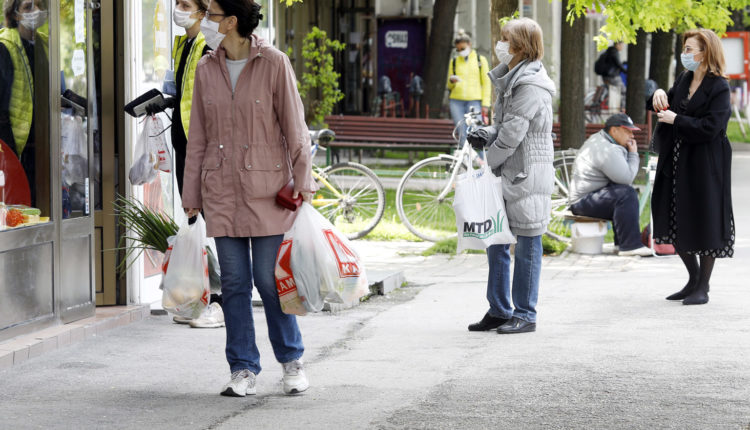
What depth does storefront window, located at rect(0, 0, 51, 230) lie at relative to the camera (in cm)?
705

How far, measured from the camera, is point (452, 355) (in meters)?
6.91

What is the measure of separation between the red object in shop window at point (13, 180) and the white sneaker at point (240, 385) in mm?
2078

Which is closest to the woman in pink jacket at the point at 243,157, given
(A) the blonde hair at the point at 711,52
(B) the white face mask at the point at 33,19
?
(B) the white face mask at the point at 33,19

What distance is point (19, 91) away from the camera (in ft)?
23.5

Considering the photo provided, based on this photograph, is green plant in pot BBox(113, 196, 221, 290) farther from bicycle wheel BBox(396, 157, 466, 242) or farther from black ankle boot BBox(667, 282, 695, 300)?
bicycle wheel BBox(396, 157, 466, 242)

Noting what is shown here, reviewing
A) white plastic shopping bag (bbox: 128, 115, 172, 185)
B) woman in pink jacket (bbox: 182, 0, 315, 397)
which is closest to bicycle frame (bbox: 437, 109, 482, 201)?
white plastic shopping bag (bbox: 128, 115, 172, 185)

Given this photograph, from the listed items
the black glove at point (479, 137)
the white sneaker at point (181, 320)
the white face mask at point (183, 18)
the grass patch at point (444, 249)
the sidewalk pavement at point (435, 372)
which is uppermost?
the white face mask at point (183, 18)

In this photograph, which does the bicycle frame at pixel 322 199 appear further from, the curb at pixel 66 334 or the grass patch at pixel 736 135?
the grass patch at pixel 736 135

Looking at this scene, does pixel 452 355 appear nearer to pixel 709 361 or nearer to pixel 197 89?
pixel 709 361

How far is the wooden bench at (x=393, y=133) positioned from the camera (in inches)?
705

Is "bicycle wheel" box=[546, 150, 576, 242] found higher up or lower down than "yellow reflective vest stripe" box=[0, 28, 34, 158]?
lower down

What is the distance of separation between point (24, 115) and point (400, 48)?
23.6 meters

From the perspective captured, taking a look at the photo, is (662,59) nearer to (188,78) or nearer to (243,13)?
(188,78)

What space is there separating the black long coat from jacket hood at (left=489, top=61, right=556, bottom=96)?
147 cm
